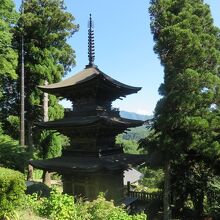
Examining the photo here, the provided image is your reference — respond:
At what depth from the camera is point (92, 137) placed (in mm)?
18266

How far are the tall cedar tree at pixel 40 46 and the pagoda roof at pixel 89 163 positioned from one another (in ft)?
34.5

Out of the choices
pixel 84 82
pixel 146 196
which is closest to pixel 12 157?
pixel 84 82

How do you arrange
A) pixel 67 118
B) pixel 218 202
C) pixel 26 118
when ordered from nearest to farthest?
pixel 67 118, pixel 218 202, pixel 26 118

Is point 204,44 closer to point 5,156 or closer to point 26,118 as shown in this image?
point 5,156

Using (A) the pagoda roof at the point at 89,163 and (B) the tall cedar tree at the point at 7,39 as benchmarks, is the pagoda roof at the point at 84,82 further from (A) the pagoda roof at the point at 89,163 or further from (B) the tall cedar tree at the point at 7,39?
(B) the tall cedar tree at the point at 7,39

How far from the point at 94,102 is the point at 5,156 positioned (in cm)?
786

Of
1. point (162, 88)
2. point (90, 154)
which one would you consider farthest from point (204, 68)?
point (90, 154)

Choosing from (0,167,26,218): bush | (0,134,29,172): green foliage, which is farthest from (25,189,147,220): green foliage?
(0,134,29,172): green foliage

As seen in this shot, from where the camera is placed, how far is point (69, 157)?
765 inches

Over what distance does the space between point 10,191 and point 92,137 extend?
31.2 feet

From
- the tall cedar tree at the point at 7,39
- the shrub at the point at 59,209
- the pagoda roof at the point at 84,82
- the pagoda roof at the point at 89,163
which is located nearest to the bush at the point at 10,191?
the shrub at the point at 59,209

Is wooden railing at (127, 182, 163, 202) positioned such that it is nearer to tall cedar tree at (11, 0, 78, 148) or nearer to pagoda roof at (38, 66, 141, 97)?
pagoda roof at (38, 66, 141, 97)

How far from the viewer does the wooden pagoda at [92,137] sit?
17.4m

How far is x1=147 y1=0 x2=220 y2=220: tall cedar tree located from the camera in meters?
18.1
